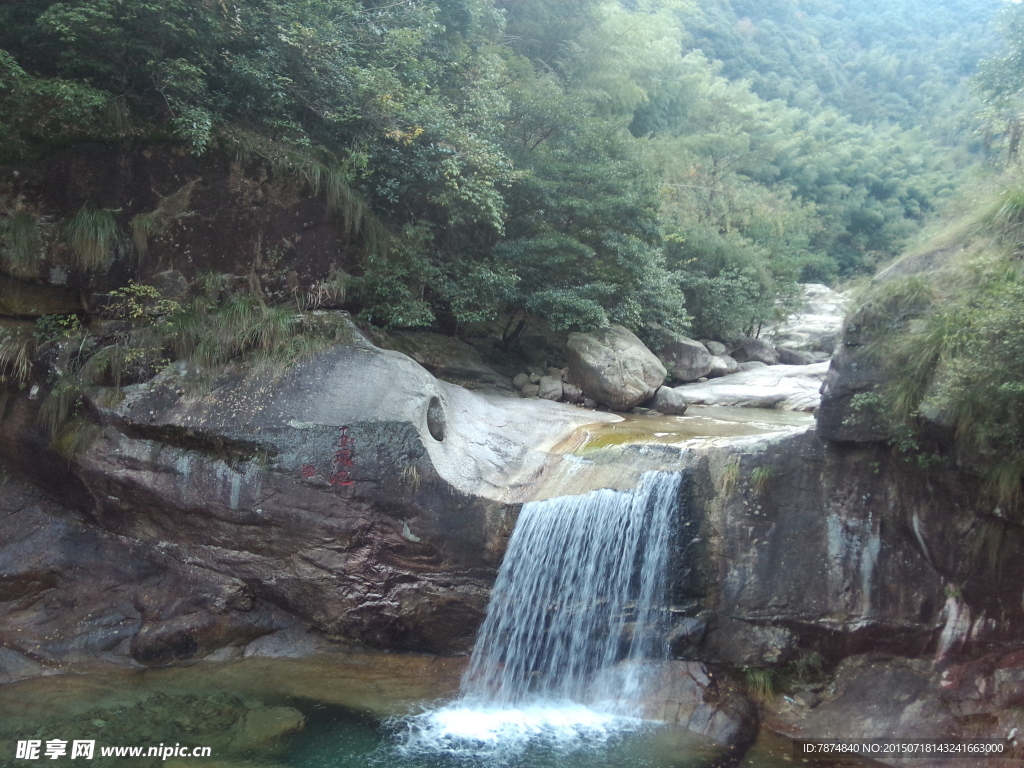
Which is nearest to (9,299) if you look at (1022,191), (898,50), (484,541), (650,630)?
(484,541)

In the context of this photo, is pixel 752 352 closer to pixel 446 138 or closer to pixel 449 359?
pixel 449 359

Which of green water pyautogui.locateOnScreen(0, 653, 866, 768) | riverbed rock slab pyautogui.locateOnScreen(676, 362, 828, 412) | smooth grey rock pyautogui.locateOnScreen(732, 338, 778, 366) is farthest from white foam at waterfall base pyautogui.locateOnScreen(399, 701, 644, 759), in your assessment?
smooth grey rock pyautogui.locateOnScreen(732, 338, 778, 366)

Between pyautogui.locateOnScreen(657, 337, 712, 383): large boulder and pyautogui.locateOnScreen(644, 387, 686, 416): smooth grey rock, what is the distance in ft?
8.78

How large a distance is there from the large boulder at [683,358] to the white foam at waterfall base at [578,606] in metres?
7.00

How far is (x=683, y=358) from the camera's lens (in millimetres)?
13492

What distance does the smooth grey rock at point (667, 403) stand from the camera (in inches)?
413

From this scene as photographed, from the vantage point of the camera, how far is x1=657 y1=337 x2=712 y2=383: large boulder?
13.4 metres

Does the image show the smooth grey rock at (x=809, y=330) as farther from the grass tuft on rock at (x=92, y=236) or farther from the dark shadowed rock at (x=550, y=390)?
the grass tuft on rock at (x=92, y=236)

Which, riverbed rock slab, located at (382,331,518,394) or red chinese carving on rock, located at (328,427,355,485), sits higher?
riverbed rock slab, located at (382,331,518,394)

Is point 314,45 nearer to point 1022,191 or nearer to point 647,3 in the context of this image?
point 1022,191

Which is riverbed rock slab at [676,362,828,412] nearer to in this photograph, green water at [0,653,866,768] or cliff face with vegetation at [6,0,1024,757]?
cliff face with vegetation at [6,0,1024,757]

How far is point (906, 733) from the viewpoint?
17.8ft

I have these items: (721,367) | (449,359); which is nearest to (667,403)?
(449,359)

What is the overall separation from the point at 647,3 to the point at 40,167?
21.1m
